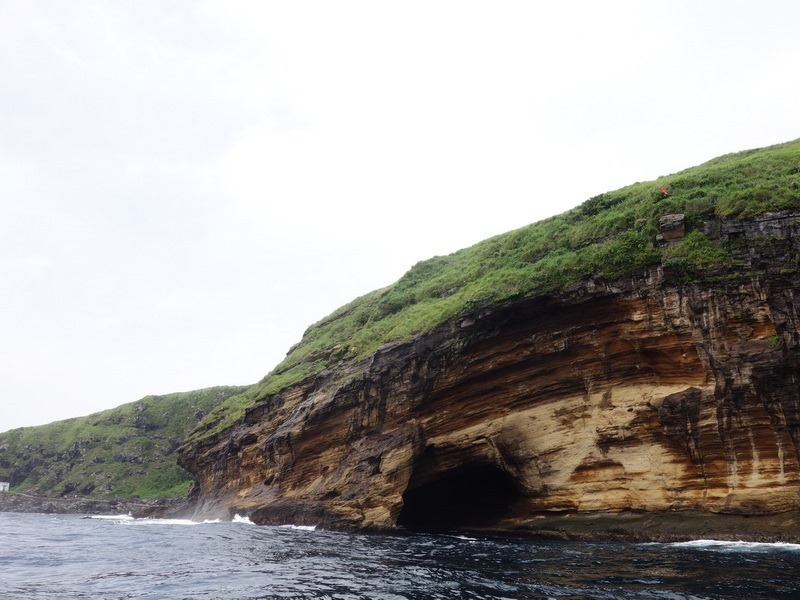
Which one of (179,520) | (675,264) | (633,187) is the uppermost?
(633,187)

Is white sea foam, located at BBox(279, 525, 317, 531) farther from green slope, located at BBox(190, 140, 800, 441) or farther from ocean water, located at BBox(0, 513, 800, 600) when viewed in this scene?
green slope, located at BBox(190, 140, 800, 441)

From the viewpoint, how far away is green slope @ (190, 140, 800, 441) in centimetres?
2370

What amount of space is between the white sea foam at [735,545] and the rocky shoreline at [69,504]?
61.7 metres

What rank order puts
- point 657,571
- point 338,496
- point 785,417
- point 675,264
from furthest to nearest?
point 338,496
point 675,264
point 785,417
point 657,571

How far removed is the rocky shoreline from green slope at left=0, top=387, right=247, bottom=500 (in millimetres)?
3018

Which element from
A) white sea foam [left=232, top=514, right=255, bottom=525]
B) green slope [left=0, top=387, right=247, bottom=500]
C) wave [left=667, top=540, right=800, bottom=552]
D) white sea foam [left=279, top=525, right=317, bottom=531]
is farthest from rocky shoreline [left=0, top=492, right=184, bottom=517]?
wave [left=667, top=540, right=800, bottom=552]

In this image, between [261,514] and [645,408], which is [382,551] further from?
[261,514]

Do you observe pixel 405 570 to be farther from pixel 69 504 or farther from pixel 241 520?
pixel 69 504

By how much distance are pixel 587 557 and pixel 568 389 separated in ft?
28.4

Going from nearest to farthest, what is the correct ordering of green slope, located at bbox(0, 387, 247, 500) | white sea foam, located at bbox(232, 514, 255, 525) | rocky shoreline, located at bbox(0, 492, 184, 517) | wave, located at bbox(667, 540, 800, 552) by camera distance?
wave, located at bbox(667, 540, 800, 552) < white sea foam, located at bbox(232, 514, 255, 525) < rocky shoreline, located at bbox(0, 492, 184, 517) < green slope, located at bbox(0, 387, 247, 500)

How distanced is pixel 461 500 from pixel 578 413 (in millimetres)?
10496

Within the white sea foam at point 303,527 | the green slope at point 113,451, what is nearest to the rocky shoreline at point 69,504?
the green slope at point 113,451

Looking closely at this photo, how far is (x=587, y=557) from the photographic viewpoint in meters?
18.2

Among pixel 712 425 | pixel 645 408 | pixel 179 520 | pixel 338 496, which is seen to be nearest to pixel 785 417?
pixel 712 425
